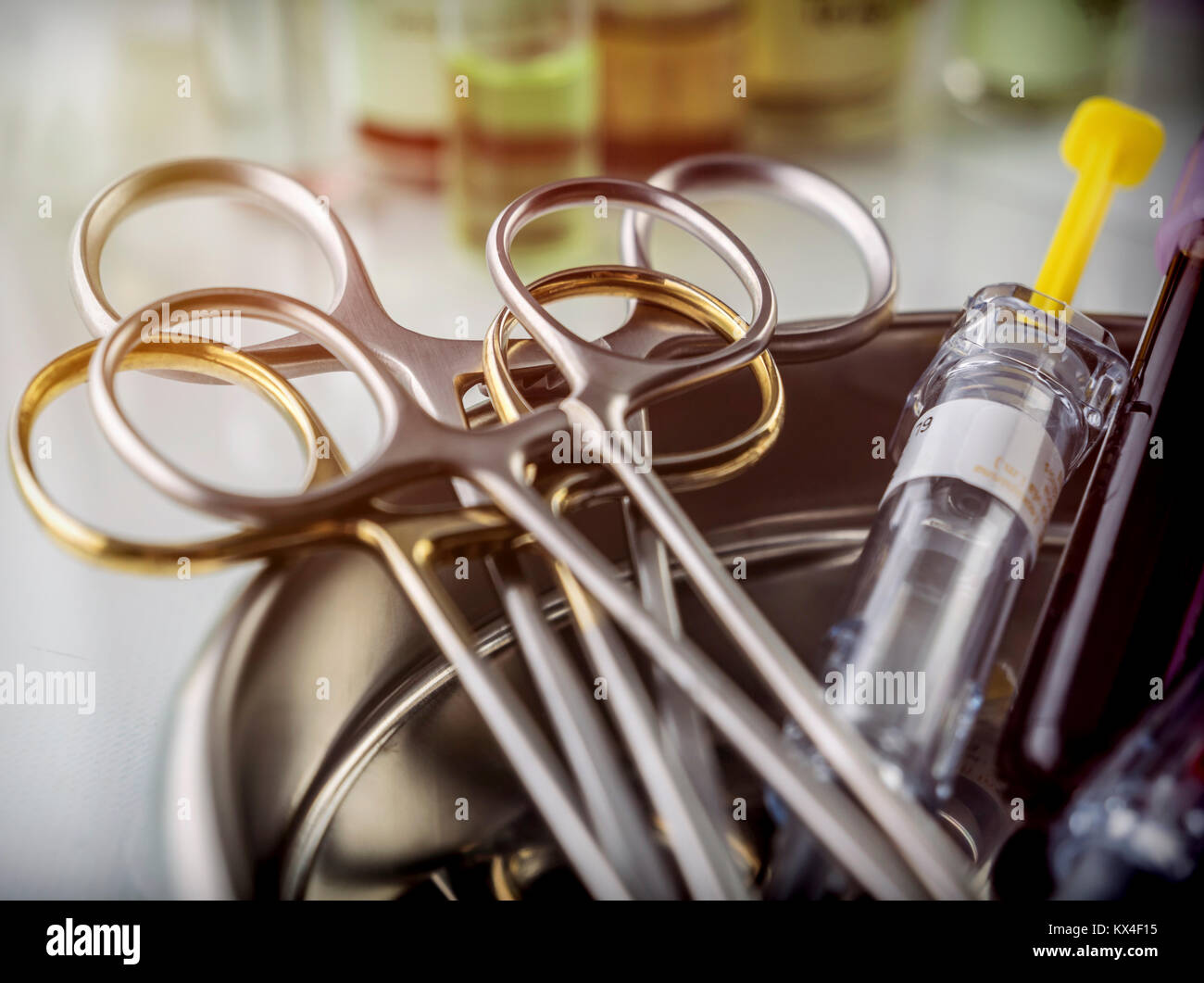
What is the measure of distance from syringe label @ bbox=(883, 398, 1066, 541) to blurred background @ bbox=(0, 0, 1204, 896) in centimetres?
15

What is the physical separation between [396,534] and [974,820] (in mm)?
102

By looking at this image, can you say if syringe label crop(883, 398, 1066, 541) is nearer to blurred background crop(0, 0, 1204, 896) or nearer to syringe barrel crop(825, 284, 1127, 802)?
syringe barrel crop(825, 284, 1127, 802)

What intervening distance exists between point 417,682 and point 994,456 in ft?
0.33

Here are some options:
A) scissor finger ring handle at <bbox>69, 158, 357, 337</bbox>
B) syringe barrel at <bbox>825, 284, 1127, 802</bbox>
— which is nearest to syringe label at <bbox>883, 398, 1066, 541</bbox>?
syringe barrel at <bbox>825, 284, 1127, 802</bbox>

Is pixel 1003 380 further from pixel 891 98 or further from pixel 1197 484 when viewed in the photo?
pixel 891 98

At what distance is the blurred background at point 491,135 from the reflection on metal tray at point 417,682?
0.40ft

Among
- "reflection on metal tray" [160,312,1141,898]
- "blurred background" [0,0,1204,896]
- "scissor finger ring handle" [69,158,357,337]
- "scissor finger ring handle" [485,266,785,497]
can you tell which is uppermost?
"blurred background" [0,0,1204,896]

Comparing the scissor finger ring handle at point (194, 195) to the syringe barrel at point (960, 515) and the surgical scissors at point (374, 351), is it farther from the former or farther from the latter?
the syringe barrel at point (960, 515)

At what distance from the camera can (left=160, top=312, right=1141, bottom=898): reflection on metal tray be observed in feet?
0.58

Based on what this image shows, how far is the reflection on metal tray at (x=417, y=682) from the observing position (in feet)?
0.58

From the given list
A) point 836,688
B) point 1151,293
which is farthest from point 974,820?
point 1151,293

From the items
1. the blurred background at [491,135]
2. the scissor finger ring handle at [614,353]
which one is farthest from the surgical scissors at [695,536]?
the blurred background at [491,135]

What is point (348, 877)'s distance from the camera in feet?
0.64

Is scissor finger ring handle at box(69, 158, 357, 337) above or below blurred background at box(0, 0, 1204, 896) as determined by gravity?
below
